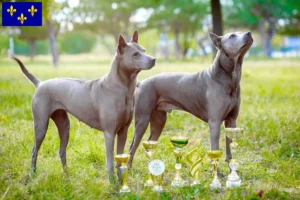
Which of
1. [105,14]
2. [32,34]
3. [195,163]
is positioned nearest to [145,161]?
[195,163]

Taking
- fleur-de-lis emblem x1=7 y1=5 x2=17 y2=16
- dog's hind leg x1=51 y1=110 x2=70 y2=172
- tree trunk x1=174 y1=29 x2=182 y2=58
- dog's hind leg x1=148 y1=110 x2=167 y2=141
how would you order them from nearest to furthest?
1. dog's hind leg x1=51 y1=110 x2=70 y2=172
2. dog's hind leg x1=148 y1=110 x2=167 y2=141
3. fleur-de-lis emblem x1=7 y1=5 x2=17 y2=16
4. tree trunk x1=174 y1=29 x2=182 y2=58

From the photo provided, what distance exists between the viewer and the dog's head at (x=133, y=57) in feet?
13.2

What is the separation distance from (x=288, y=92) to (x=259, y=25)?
37.6m

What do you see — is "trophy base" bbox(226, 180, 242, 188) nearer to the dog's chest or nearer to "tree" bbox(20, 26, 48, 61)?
the dog's chest

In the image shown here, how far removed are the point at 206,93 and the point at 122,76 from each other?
3.40 feet

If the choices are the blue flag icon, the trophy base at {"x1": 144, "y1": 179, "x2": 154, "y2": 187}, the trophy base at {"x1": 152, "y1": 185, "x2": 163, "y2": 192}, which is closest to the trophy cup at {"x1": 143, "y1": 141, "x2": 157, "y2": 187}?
the trophy base at {"x1": 144, "y1": 179, "x2": 154, "y2": 187}

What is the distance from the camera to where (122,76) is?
4188mm

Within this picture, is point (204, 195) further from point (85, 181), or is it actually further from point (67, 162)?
point (67, 162)

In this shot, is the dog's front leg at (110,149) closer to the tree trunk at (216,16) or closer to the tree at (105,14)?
the tree trunk at (216,16)

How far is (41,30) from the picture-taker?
42438 mm

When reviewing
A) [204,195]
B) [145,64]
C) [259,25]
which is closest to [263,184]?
[204,195]

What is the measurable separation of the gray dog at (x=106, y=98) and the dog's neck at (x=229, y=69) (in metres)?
0.94

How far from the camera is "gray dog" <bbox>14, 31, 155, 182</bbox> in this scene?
4125 mm

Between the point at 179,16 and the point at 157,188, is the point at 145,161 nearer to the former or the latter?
the point at 157,188
